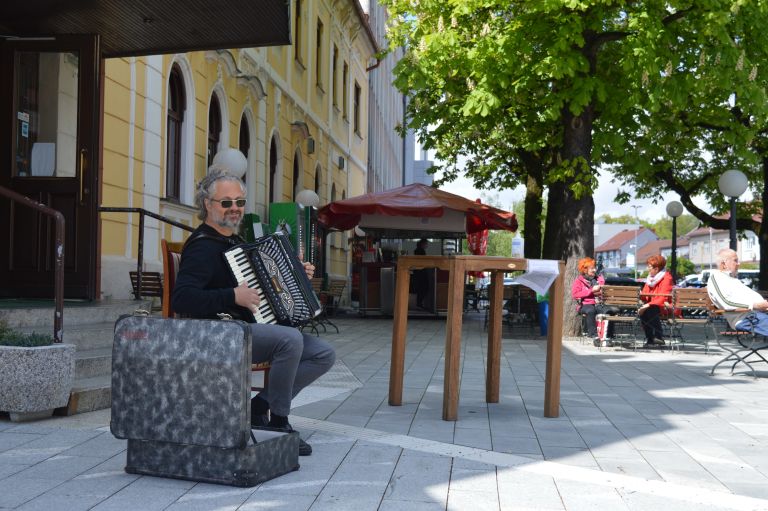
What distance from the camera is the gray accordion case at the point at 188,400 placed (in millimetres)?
4363

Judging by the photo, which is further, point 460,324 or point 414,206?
A: point 414,206

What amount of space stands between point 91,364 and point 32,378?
1271 mm

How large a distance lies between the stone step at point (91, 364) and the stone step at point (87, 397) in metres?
0.12

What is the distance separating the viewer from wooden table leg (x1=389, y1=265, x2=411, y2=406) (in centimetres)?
709

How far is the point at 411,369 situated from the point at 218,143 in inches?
326

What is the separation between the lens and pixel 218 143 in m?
17.1

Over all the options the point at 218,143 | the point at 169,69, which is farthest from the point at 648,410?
the point at 218,143

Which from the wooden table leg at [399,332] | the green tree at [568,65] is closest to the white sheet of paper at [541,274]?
the wooden table leg at [399,332]

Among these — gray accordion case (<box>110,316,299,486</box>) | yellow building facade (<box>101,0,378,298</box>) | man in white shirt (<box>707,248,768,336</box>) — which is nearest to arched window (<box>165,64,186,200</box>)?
yellow building facade (<box>101,0,378,298</box>)

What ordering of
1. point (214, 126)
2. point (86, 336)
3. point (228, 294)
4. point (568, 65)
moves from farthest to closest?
point (214, 126) → point (568, 65) → point (86, 336) → point (228, 294)

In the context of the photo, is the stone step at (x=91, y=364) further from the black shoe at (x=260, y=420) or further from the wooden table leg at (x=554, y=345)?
the wooden table leg at (x=554, y=345)

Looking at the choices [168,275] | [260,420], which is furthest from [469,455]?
[168,275]

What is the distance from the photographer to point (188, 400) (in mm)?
4422

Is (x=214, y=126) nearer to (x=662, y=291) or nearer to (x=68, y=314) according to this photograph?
(x=662, y=291)
